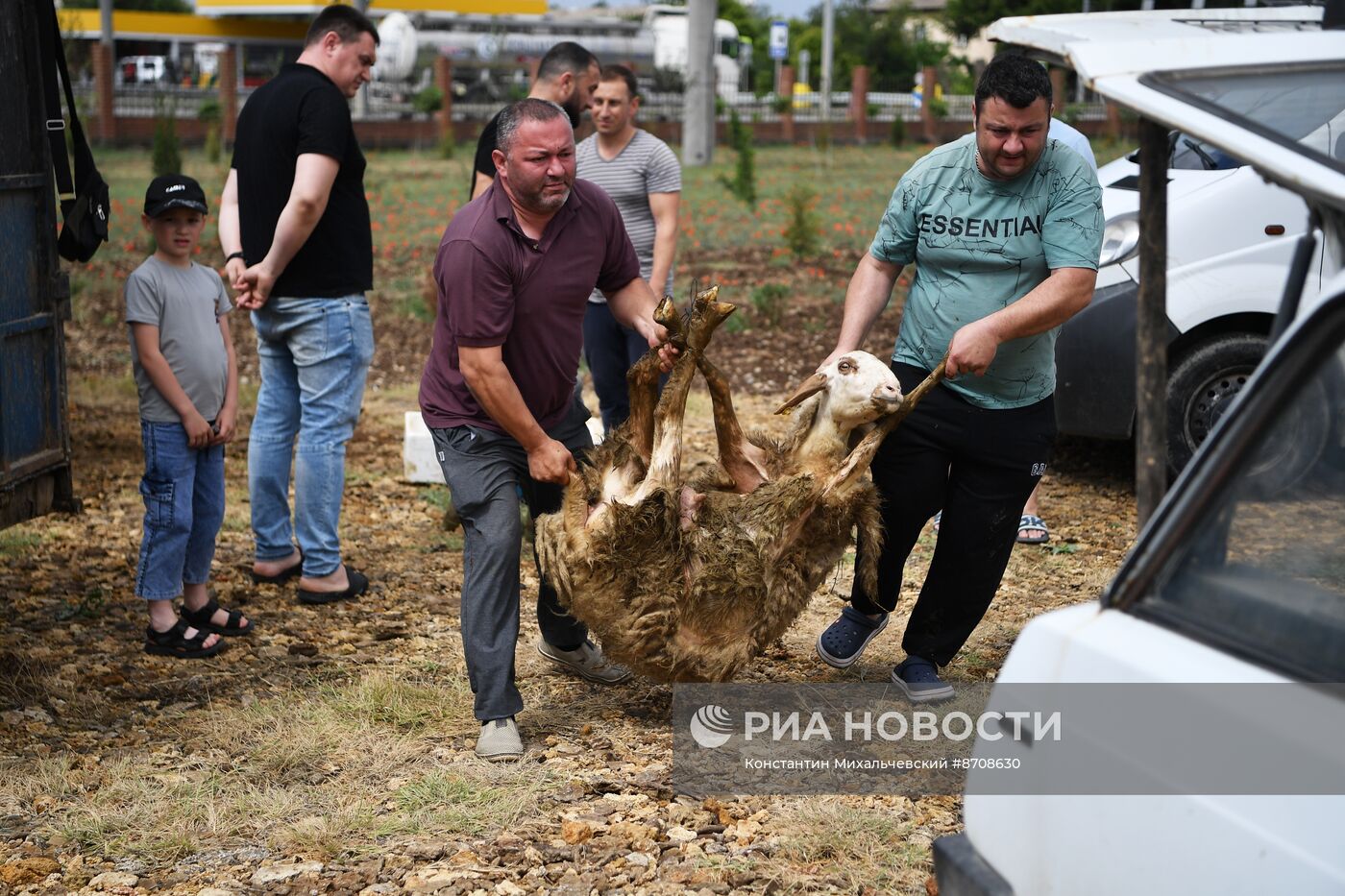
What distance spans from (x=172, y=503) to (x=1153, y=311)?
379cm

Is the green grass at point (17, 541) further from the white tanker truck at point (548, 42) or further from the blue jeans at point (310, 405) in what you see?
the white tanker truck at point (548, 42)

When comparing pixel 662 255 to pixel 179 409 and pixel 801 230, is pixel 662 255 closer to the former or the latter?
pixel 179 409

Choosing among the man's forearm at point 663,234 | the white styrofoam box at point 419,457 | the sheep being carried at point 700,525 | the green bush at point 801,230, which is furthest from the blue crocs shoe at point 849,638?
the green bush at point 801,230

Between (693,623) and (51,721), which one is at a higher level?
(693,623)

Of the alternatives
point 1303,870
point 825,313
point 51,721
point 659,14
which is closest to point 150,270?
point 51,721

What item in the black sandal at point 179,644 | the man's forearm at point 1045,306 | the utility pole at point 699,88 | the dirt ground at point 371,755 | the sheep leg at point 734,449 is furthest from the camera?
the utility pole at point 699,88

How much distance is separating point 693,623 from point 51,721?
227 cm

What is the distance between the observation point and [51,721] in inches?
175

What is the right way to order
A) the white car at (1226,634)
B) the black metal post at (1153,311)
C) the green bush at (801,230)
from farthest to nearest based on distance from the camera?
the green bush at (801,230)
the black metal post at (1153,311)
the white car at (1226,634)

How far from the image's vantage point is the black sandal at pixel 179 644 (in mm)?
5051

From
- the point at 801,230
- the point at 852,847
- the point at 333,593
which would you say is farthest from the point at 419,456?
the point at 801,230

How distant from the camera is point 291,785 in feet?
13.1

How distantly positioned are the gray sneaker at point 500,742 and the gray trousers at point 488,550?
3cm

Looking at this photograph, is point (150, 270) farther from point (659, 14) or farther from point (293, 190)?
point (659, 14)
